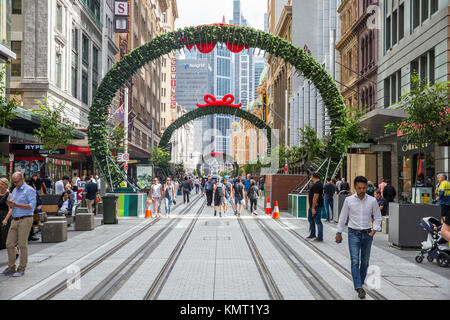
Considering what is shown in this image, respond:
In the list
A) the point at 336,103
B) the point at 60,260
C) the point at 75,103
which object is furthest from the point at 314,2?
the point at 60,260

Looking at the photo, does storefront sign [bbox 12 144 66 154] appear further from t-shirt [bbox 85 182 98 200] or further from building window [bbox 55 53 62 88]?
building window [bbox 55 53 62 88]

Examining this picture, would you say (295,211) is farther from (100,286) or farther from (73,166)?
(73,166)

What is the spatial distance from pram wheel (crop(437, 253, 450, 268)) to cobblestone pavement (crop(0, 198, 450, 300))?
0.17 meters

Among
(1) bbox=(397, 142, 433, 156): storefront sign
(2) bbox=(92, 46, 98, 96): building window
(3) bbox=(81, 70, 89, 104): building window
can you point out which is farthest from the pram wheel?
(2) bbox=(92, 46, 98, 96): building window

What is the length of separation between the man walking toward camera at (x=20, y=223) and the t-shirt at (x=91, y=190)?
40.9ft

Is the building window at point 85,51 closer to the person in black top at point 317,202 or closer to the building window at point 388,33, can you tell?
the building window at point 388,33

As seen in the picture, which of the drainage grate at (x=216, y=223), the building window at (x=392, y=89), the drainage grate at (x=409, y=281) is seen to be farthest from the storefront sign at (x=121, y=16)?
the drainage grate at (x=409, y=281)

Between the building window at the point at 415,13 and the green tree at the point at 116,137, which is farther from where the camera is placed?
the green tree at the point at 116,137

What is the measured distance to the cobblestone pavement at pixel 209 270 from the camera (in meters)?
8.30

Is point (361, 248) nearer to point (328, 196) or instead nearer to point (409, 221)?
point (409, 221)

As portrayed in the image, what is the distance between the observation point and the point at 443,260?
1103 centimetres

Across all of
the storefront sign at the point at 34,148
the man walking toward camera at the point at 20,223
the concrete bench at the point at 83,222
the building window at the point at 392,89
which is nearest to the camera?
the man walking toward camera at the point at 20,223

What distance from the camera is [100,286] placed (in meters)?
8.73

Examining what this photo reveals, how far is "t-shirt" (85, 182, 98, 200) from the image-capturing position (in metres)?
22.6
